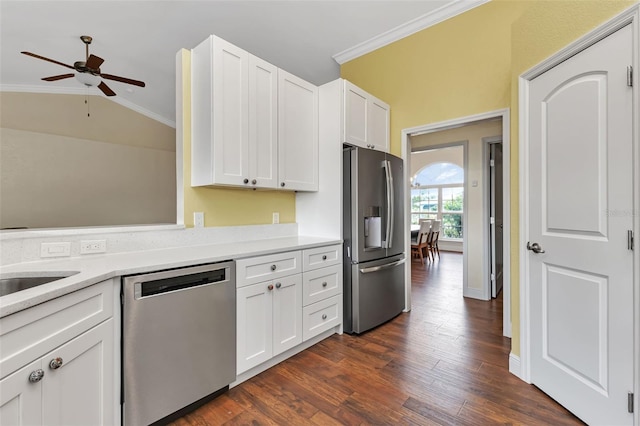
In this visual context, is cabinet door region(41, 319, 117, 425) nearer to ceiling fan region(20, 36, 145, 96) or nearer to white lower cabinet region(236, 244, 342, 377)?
white lower cabinet region(236, 244, 342, 377)

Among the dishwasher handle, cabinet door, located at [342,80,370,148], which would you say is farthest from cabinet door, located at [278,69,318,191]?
the dishwasher handle

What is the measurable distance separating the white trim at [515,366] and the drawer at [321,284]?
139 centimetres

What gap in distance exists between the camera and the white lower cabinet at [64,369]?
876mm

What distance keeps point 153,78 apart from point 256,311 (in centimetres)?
415

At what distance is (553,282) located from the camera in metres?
1.76

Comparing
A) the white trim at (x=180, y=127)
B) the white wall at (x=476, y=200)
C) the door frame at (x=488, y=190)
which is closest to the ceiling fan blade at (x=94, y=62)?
the white trim at (x=180, y=127)

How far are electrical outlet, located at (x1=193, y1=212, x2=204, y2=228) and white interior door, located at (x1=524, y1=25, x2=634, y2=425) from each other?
7.91ft

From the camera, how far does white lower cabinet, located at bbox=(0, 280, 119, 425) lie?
876 millimetres

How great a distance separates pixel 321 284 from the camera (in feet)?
8.00

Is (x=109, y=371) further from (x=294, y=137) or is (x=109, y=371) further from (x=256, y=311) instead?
(x=294, y=137)

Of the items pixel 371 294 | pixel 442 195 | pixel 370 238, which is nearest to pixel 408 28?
pixel 370 238

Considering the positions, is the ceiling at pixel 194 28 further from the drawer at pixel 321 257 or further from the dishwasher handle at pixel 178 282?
the dishwasher handle at pixel 178 282

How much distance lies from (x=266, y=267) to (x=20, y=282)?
1.23 m

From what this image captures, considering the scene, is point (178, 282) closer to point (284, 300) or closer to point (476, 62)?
point (284, 300)
